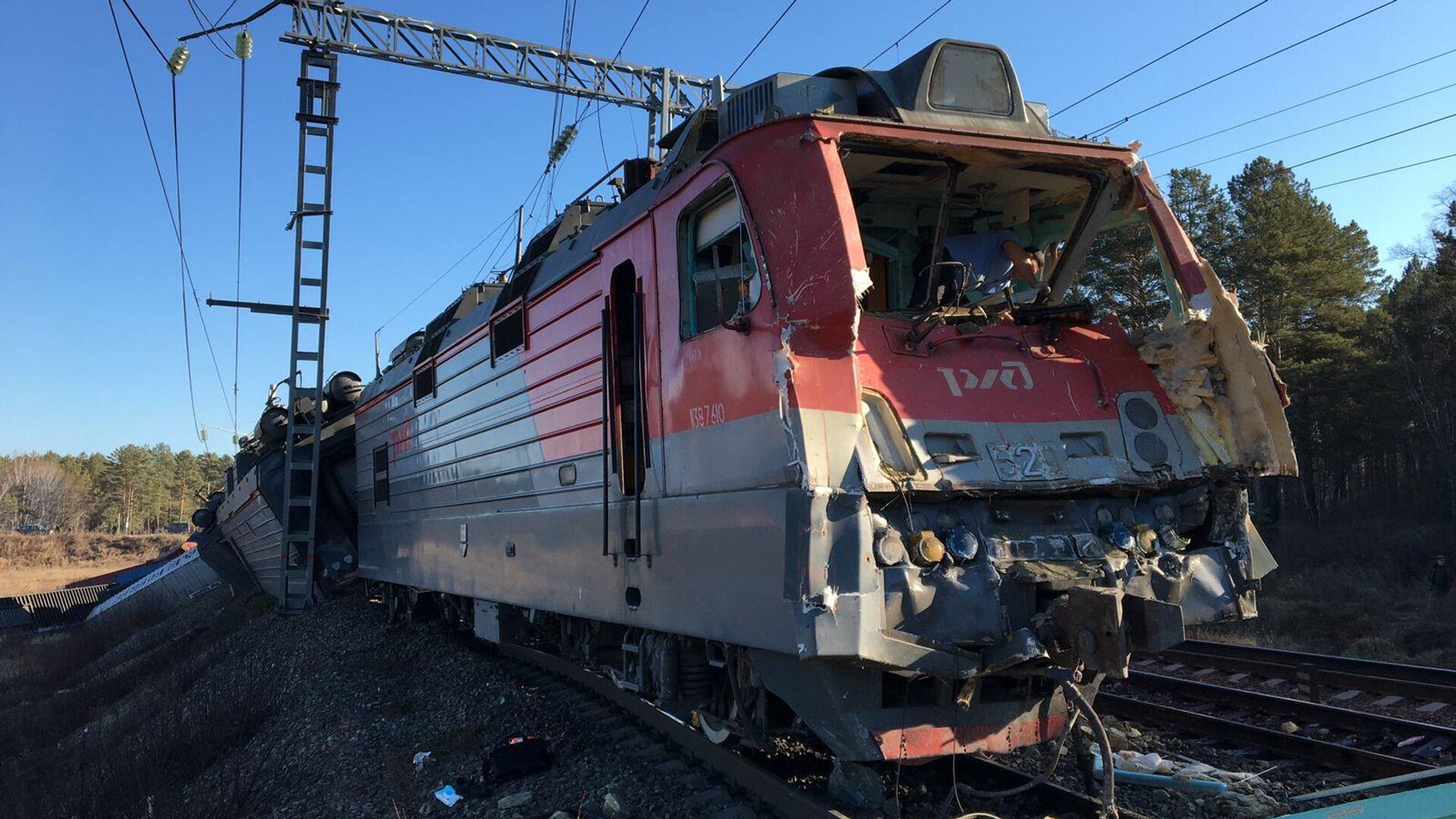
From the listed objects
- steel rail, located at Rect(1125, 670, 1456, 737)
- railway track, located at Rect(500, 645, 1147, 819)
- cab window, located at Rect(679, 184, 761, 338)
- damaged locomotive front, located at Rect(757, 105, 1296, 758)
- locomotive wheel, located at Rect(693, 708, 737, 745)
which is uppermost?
cab window, located at Rect(679, 184, 761, 338)

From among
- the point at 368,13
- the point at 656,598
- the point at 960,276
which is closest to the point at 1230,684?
the point at 960,276

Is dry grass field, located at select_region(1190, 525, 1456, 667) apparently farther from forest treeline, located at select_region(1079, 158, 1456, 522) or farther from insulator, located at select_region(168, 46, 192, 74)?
insulator, located at select_region(168, 46, 192, 74)

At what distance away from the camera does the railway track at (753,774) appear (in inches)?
162

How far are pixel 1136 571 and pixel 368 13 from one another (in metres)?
15.2

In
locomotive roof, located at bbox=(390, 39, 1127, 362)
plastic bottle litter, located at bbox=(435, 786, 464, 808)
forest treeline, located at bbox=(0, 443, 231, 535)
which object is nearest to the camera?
locomotive roof, located at bbox=(390, 39, 1127, 362)

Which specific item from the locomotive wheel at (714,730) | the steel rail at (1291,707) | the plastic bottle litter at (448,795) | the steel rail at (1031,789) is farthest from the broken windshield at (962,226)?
the plastic bottle litter at (448,795)

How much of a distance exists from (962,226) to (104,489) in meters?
107

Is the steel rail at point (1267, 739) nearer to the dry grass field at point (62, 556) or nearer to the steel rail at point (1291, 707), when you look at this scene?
the steel rail at point (1291, 707)

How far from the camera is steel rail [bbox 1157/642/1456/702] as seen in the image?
6.49 m

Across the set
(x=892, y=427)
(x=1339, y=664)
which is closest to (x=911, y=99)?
(x=892, y=427)

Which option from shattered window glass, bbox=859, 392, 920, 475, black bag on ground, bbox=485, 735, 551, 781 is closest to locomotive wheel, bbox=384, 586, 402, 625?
black bag on ground, bbox=485, 735, 551, 781

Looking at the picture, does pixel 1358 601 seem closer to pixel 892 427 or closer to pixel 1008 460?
pixel 1008 460

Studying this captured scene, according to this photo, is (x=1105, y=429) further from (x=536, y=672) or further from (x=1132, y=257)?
(x=1132, y=257)

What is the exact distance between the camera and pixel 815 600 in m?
3.41
